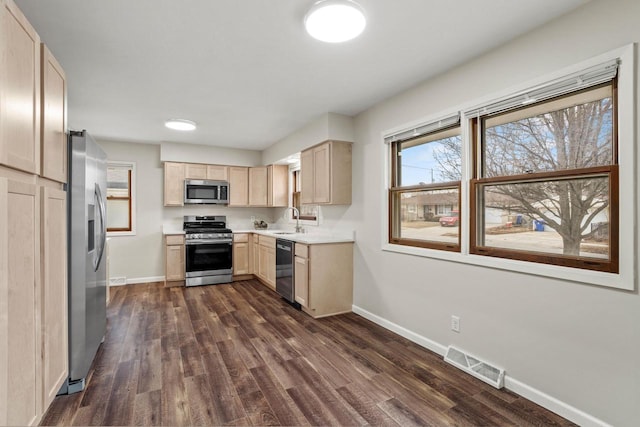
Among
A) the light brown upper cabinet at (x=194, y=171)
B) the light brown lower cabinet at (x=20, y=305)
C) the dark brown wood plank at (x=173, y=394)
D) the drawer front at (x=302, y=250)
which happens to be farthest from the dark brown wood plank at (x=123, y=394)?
the light brown upper cabinet at (x=194, y=171)

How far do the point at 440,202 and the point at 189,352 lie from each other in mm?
2679

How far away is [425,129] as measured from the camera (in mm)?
2900

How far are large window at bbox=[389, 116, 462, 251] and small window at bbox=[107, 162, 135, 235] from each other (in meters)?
4.53

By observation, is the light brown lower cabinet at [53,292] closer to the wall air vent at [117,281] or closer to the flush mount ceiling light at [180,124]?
the flush mount ceiling light at [180,124]

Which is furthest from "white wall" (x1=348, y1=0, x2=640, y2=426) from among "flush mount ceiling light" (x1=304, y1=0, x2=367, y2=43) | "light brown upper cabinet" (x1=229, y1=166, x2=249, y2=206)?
"light brown upper cabinet" (x1=229, y1=166, x2=249, y2=206)

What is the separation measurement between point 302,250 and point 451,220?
1779 mm

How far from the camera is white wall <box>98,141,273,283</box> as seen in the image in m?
5.25

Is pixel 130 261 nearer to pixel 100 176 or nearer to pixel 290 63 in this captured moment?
pixel 100 176

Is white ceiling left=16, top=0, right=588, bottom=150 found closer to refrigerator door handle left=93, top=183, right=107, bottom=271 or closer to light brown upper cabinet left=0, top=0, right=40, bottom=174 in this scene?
light brown upper cabinet left=0, top=0, right=40, bottom=174

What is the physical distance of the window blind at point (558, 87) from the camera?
5.70ft

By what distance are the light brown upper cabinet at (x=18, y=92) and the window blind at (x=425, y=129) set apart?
275 cm

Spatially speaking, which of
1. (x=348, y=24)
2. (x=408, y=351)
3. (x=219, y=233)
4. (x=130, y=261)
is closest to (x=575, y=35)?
(x=348, y=24)

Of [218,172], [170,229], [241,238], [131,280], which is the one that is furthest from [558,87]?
[131,280]

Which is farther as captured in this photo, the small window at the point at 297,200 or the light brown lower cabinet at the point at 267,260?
the small window at the point at 297,200
